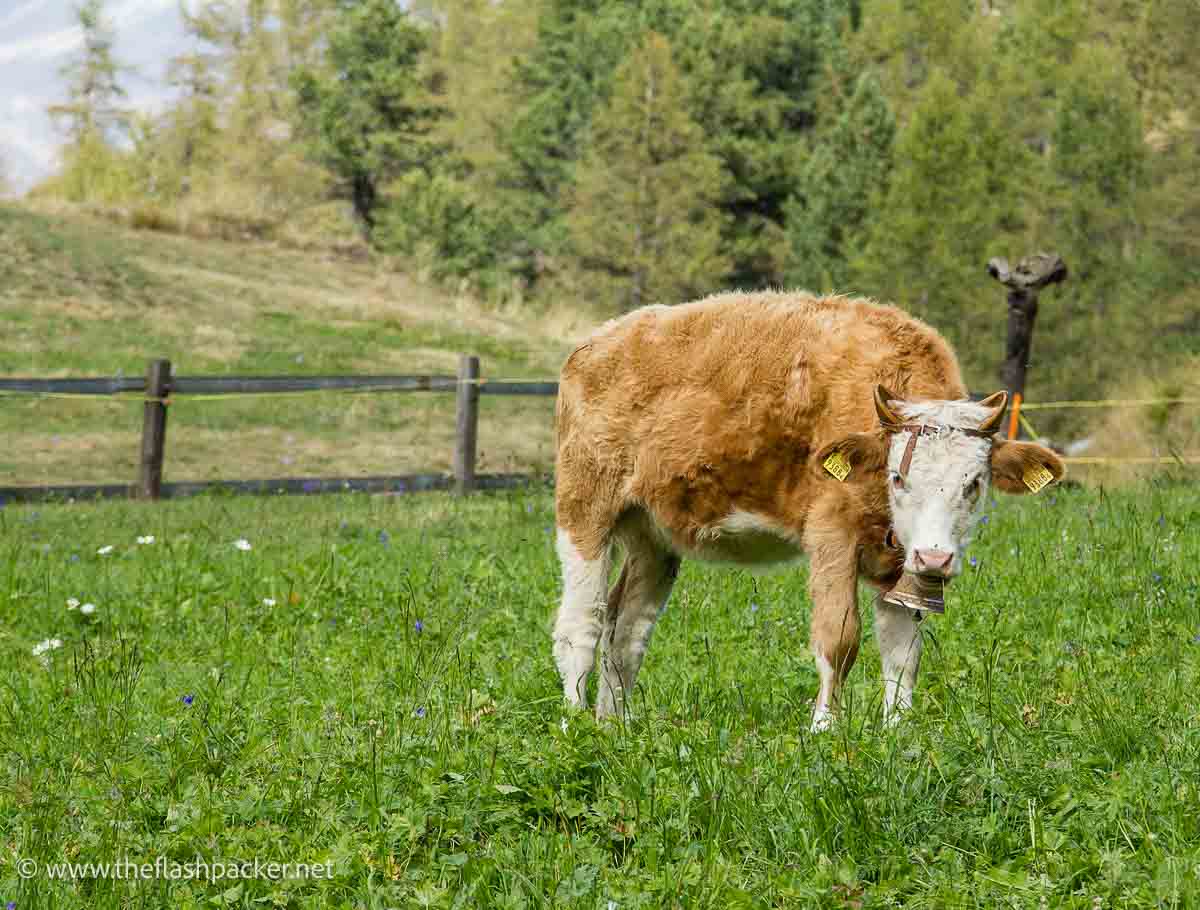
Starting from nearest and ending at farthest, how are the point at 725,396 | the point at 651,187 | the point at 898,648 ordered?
the point at 898,648 < the point at 725,396 < the point at 651,187

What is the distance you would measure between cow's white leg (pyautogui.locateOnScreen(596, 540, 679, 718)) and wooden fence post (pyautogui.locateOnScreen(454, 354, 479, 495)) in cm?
813

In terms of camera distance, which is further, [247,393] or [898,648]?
[247,393]

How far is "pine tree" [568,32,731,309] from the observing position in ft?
121

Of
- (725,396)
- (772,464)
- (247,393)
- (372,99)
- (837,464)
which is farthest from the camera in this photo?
(372,99)

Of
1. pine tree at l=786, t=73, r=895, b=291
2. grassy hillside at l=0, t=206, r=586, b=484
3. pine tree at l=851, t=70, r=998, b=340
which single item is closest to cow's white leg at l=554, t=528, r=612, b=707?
grassy hillside at l=0, t=206, r=586, b=484

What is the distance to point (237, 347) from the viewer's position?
21.5 metres

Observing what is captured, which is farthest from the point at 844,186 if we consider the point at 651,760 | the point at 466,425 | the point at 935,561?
the point at 651,760

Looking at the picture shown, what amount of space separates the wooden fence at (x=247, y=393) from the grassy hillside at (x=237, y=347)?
0.72 metres

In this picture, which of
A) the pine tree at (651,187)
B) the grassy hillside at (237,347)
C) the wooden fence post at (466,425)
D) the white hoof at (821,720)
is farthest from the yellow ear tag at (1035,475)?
the pine tree at (651,187)

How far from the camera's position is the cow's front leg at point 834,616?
4.55 meters

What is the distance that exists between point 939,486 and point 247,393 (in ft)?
34.5

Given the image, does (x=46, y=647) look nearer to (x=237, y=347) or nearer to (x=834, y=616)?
(x=834, y=616)

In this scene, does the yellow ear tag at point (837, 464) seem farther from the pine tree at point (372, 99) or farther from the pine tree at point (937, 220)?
the pine tree at point (372, 99)

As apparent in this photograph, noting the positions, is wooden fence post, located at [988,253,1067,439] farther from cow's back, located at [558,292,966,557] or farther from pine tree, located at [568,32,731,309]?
pine tree, located at [568,32,731,309]
